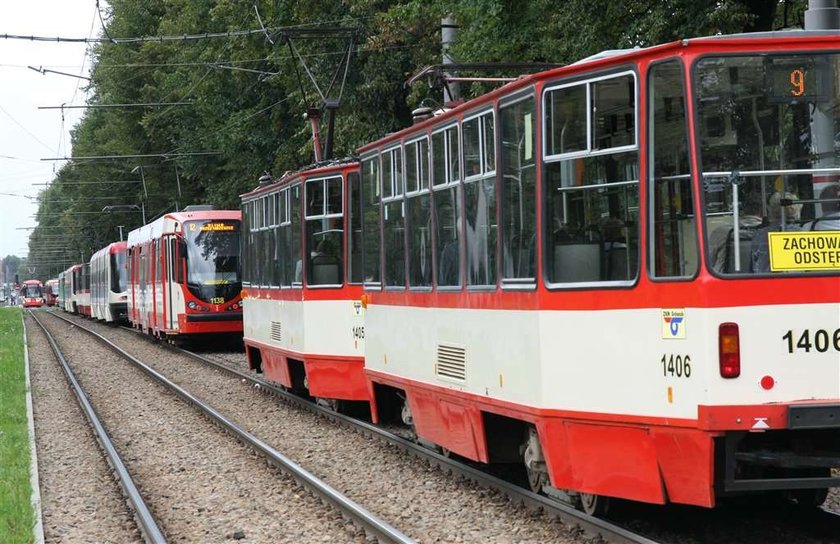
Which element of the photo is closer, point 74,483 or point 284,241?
point 74,483

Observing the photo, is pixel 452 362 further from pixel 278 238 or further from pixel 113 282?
pixel 113 282

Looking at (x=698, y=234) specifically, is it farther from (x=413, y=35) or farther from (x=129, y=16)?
(x=129, y=16)

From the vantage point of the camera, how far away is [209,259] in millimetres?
31172

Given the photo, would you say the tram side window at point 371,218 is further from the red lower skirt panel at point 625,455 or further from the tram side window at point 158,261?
the tram side window at point 158,261

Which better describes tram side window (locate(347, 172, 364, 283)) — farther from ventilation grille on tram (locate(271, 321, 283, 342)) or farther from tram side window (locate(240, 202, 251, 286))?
tram side window (locate(240, 202, 251, 286))

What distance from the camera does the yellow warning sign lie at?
23.6 feet

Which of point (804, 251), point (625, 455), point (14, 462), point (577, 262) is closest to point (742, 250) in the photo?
point (804, 251)

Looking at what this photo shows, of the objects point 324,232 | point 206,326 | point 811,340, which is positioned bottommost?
point 206,326

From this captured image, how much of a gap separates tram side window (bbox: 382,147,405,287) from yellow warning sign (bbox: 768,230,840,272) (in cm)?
509

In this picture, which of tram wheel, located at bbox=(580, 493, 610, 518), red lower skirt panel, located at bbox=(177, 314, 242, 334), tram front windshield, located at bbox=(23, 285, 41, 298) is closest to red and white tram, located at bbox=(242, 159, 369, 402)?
tram wheel, located at bbox=(580, 493, 610, 518)

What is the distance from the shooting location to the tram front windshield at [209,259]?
31125 millimetres

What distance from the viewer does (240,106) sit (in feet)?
145

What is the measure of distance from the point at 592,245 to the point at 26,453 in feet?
25.6

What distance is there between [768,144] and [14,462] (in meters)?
8.44
